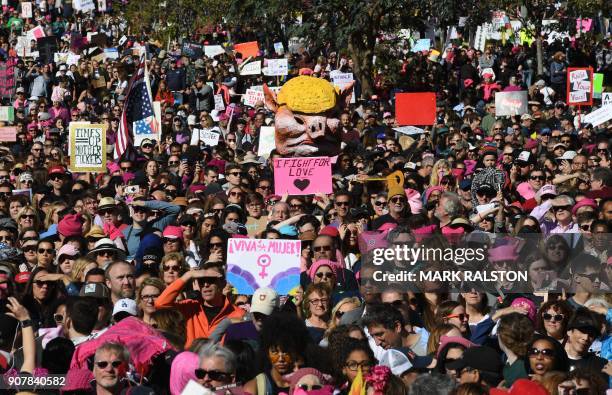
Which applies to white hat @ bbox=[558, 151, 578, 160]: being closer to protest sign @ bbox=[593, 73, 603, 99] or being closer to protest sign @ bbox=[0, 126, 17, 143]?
protest sign @ bbox=[593, 73, 603, 99]

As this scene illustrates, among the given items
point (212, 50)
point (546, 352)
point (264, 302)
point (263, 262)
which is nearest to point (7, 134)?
point (212, 50)

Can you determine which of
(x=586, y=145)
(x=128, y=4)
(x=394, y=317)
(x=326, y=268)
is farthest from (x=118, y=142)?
(x=128, y=4)

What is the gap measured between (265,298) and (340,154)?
8.05 metres

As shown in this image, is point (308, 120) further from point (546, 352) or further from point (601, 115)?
point (546, 352)

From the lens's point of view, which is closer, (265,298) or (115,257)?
(265,298)

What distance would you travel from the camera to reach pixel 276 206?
41.2 ft

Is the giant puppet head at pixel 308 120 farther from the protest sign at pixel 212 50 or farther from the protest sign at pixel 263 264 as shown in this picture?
the protest sign at pixel 212 50

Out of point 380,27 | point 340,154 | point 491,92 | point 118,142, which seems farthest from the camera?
point 380,27

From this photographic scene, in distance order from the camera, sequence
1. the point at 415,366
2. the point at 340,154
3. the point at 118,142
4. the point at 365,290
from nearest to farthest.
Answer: the point at 415,366 < the point at 365,290 < the point at 340,154 < the point at 118,142

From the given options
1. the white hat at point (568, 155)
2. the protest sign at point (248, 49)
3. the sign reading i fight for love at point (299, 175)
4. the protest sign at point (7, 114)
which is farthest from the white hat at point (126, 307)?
the protest sign at point (248, 49)

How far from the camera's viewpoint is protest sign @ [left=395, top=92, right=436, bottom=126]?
20766 millimetres

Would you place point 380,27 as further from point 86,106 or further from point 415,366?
point 415,366

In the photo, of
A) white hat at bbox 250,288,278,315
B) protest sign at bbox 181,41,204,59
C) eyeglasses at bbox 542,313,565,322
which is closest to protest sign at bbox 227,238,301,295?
white hat at bbox 250,288,278,315

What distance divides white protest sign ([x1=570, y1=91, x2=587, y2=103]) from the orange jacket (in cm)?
1349
